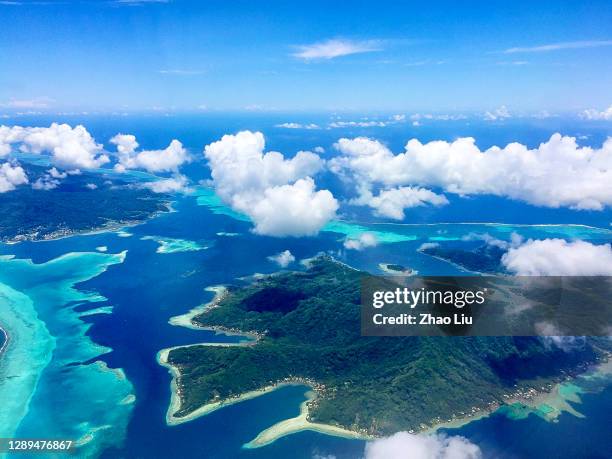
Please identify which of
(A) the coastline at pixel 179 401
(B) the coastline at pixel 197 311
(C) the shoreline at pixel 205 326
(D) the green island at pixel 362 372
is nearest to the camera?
(A) the coastline at pixel 179 401

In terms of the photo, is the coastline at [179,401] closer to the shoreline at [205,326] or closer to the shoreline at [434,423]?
the shoreline at [434,423]

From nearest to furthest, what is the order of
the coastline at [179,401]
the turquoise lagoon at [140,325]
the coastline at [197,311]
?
the turquoise lagoon at [140,325] → the coastline at [179,401] → the coastline at [197,311]

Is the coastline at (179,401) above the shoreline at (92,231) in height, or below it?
below

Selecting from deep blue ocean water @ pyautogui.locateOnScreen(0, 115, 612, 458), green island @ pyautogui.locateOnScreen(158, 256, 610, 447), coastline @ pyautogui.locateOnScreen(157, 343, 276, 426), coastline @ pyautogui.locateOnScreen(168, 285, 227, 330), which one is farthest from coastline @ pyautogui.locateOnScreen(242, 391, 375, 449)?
coastline @ pyautogui.locateOnScreen(168, 285, 227, 330)

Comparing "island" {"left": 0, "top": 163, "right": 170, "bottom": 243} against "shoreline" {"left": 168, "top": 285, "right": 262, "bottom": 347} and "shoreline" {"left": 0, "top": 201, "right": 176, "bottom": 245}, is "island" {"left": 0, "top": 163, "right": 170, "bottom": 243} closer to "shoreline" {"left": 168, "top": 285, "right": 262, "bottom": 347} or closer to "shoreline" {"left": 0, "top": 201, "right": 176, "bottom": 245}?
"shoreline" {"left": 0, "top": 201, "right": 176, "bottom": 245}

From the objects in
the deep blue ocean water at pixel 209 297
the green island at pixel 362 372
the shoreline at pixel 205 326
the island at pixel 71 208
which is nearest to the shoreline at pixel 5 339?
the deep blue ocean water at pixel 209 297

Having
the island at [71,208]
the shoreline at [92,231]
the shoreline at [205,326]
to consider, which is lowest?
the shoreline at [205,326]

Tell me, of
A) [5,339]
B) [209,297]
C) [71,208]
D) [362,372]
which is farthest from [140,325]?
[71,208]
